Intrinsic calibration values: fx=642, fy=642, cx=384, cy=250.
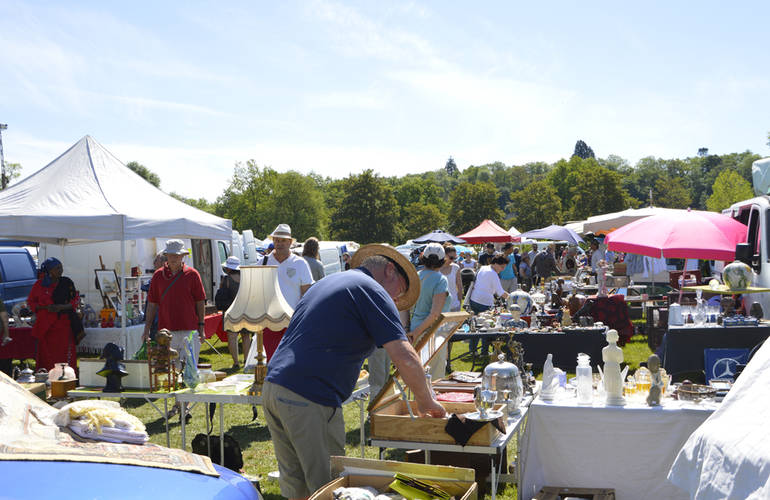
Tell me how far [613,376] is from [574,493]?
803mm

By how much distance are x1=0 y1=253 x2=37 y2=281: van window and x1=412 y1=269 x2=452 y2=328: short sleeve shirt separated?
28.6ft

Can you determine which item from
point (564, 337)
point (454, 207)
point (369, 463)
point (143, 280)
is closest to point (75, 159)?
point (143, 280)

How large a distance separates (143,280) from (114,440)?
337 inches

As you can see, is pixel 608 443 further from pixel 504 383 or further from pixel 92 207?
pixel 92 207

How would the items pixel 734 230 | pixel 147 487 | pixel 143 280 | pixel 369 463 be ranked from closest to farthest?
pixel 147 487 → pixel 369 463 → pixel 734 230 → pixel 143 280

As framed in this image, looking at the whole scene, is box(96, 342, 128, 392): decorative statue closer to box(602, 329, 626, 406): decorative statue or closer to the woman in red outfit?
the woman in red outfit

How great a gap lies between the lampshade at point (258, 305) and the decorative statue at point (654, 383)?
103 inches

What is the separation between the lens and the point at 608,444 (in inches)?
161

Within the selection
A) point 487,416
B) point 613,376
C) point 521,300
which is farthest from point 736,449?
point 521,300

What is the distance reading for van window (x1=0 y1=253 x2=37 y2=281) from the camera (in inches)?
453

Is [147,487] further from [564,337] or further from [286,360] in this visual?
[564,337]

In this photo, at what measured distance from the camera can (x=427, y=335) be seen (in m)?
3.83

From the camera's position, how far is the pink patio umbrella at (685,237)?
7.58 metres

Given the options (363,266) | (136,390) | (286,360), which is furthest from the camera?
(136,390)
